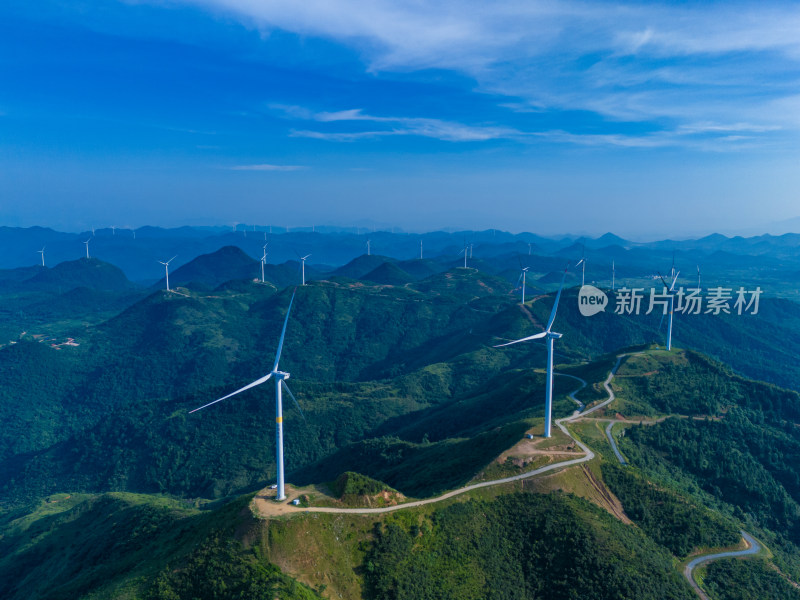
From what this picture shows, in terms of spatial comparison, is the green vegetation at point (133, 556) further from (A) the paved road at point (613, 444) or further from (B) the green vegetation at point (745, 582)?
(A) the paved road at point (613, 444)

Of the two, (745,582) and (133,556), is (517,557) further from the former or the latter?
(133,556)

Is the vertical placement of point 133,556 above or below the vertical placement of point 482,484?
below

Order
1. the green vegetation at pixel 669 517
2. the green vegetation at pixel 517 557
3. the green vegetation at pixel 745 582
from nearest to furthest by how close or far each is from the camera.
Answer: the green vegetation at pixel 517 557 → the green vegetation at pixel 745 582 → the green vegetation at pixel 669 517

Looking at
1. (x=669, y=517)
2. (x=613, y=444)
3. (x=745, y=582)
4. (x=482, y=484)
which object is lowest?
(x=745, y=582)

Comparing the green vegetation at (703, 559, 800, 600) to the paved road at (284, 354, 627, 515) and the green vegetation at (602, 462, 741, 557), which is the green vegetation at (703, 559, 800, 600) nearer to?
the green vegetation at (602, 462, 741, 557)

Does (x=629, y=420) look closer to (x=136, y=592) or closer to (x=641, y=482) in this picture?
(x=641, y=482)

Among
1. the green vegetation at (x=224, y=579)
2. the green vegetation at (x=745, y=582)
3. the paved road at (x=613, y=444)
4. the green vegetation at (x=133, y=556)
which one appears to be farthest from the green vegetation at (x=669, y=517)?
the green vegetation at (x=133, y=556)

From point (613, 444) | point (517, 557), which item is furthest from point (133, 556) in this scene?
point (613, 444)
